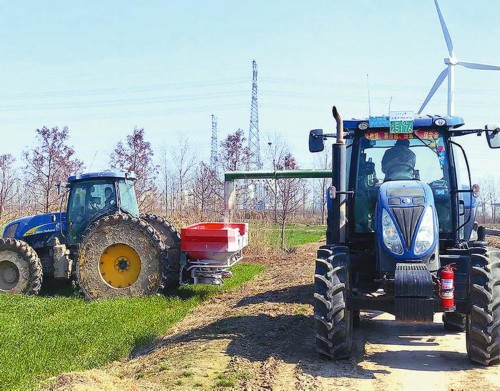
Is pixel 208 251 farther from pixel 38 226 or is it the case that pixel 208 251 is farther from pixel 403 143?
pixel 403 143

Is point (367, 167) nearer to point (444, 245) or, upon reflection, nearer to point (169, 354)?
point (444, 245)

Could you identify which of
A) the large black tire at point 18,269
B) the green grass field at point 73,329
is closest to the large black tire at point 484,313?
the green grass field at point 73,329

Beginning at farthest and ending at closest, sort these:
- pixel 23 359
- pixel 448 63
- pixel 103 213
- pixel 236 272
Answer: pixel 448 63
pixel 236 272
pixel 103 213
pixel 23 359

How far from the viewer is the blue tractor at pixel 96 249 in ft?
36.4

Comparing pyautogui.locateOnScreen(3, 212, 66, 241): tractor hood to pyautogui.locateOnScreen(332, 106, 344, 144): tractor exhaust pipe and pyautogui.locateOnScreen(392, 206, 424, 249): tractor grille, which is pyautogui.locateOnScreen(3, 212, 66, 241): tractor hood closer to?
pyautogui.locateOnScreen(332, 106, 344, 144): tractor exhaust pipe

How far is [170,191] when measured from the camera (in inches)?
1678

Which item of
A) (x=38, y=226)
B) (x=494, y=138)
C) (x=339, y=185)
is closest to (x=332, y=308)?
(x=339, y=185)

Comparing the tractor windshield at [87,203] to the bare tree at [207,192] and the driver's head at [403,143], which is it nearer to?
the driver's head at [403,143]

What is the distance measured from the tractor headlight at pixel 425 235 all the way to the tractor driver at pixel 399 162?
3.74ft

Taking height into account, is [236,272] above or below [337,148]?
below

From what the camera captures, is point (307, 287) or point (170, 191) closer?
point (307, 287)

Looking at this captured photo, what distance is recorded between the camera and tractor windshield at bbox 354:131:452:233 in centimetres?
741

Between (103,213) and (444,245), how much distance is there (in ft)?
23.6

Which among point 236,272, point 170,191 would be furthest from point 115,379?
point 170,191
